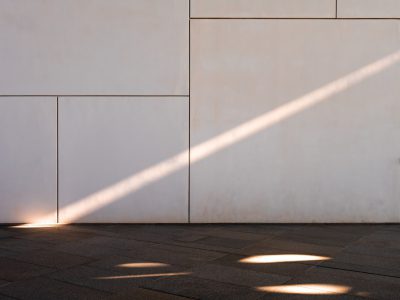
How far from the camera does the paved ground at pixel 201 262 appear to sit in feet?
15.9

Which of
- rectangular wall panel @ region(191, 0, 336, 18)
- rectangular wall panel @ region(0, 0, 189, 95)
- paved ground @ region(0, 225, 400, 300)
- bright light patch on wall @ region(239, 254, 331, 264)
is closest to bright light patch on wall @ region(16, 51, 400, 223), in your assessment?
paved ground @ region(0, 225, 400, 300)

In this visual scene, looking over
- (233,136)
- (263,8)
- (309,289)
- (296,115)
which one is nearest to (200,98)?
(233,136)

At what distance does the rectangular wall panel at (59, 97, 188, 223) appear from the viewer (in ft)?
27.2

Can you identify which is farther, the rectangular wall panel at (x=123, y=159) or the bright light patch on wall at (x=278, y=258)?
the rectangular wall panel at (x=123, y=159)

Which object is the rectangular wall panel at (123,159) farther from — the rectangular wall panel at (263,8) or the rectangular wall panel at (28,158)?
the rectangular wall panel at (263,8)

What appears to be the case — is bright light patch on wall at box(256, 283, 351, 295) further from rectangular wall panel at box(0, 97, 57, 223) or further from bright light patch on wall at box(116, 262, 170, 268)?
rectangular wall panel at box(0, 97, 57, 223)

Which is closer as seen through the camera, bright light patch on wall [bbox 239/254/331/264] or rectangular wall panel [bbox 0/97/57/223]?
bright light patch on wall [bbox 239/254/331/264]

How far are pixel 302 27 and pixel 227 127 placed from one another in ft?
7.21

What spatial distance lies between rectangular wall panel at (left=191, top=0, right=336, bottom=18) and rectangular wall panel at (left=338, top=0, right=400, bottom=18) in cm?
19

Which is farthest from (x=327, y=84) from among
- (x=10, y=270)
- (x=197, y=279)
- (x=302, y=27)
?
(x=10, y=270)

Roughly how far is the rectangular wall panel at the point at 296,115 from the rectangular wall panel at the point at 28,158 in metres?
2.53

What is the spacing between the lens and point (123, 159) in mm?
8344

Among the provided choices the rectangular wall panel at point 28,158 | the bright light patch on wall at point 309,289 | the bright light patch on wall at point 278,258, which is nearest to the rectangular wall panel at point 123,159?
the rectangular wall panel at point 28,158

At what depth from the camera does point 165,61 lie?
825cm
